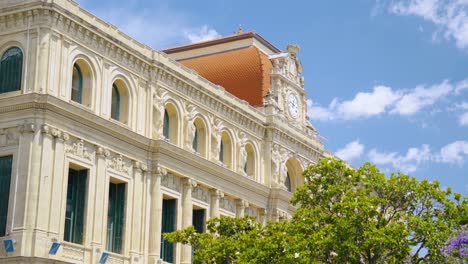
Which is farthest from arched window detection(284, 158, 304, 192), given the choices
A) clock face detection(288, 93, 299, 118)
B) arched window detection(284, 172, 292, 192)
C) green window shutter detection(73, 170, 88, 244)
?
green window shutter detection(73, 170, 88, 244)

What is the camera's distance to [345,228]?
40.6 meters

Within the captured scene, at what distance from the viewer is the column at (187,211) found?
168 ft

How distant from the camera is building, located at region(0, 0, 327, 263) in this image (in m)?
41.4

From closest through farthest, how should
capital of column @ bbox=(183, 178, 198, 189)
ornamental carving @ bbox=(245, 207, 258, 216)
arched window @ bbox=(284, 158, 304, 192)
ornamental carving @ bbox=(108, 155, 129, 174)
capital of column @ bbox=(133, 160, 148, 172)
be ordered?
1. ornamental carving @ bbox=(108, 155, 129, 174)
2. capital of column @ bbox=(133, 160, 148, 172)
3. capital of column @ bbox=(183, 178, 198, 189)
4. ornamental carving @ bbox=(245, 207, 258, 216)
5. arched window @ bbox=(284, 158, 304, 192)

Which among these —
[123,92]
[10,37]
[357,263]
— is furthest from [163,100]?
[357,263]

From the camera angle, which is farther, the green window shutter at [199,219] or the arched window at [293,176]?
the arched window at [293,176]

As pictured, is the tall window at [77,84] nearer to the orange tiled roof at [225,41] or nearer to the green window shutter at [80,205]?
the green window shutter at [80,205]

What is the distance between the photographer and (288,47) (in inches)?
2608

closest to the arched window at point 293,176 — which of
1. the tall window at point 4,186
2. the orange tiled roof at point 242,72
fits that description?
the orange tiled roof at point 242,72

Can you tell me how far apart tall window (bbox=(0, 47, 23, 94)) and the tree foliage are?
10833 millimetres

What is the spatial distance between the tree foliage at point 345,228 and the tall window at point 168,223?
764cm

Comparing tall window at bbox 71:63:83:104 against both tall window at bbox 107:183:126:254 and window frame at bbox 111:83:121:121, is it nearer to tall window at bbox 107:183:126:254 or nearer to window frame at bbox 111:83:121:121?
window frame at bbox 111:83:121:121

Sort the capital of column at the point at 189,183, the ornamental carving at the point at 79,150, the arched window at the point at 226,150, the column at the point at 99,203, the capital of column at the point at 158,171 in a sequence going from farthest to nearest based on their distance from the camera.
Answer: the arched window at the point at 226,150 < the capital of column at the point at 189,183 < the capital of column at the point at 158,171 < the column at the point at 99,203 < the ornamental carving at the point at 79,150

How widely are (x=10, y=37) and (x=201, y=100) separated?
14.2 metres
